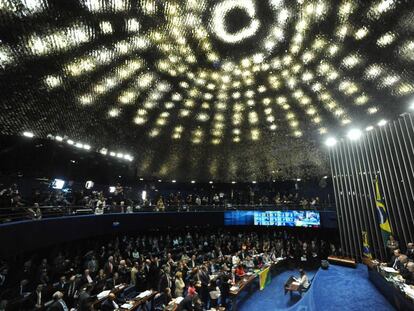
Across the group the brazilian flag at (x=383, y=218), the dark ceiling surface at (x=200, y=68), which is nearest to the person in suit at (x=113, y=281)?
the dark ceiling surface at (x=200, y=68)

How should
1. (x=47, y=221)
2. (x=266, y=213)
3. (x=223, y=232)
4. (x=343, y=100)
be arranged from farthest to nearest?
(x=223, y=232) < (x=266, y=213) < (x=343, y=100) < (x=47, y=221)

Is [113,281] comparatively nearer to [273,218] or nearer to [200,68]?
[200,68]

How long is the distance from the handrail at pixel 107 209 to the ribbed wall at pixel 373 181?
278 cm

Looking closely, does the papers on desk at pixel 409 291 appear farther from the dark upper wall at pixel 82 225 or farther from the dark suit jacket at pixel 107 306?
the dark upper wall at pixel 82 225

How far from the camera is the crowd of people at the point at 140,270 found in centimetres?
870

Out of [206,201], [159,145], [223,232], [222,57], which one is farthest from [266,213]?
[222,57]

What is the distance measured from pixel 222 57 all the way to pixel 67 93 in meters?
7.03

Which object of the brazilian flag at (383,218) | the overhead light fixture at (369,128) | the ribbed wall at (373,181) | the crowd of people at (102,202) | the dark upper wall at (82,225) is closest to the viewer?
the dark upper wall at (82,225)

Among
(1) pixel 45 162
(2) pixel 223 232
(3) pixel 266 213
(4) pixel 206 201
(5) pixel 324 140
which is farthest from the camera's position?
(4) pixel 206 201

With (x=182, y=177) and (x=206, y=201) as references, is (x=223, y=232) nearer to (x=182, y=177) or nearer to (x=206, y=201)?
(x=206, y=201)

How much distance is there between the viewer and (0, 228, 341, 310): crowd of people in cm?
870

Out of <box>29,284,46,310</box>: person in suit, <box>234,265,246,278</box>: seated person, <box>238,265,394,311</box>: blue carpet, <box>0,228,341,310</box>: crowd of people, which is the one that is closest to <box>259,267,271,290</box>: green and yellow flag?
<box>238,265,394,311</box>: blue carpet

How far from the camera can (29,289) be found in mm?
10055

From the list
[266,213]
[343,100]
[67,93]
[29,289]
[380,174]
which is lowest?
[29,289]
